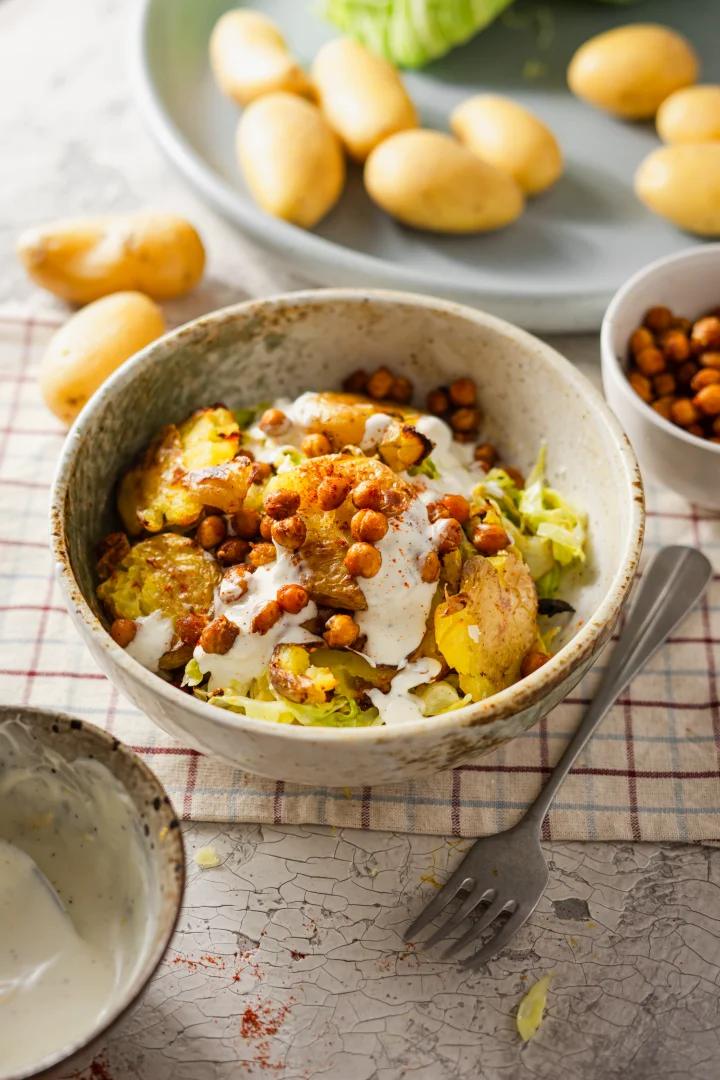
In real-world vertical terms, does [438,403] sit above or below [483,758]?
above

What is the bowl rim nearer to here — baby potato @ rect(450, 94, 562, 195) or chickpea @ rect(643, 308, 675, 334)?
chickpea @ rect(643, 308, 675, 334)

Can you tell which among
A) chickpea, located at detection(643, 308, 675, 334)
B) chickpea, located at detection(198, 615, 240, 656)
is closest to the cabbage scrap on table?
chickpea, located at detection(198, 615, 240, 656)

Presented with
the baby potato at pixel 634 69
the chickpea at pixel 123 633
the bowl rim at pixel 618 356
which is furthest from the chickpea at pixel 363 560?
the baby potato at pixel 634 69

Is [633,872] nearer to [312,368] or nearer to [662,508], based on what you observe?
[662,508]

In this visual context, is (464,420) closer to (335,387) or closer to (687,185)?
(335,387)

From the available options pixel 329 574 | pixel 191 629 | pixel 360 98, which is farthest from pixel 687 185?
pixel 191 629

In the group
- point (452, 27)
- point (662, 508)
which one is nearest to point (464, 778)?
point (662, 508)

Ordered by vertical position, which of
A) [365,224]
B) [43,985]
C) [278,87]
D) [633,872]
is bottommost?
[633,872]
